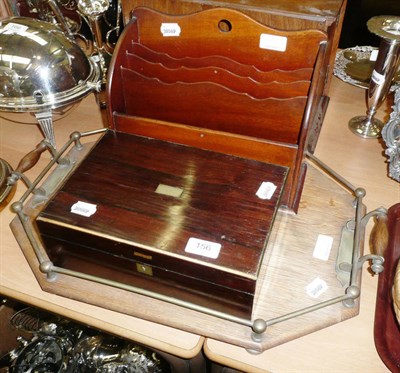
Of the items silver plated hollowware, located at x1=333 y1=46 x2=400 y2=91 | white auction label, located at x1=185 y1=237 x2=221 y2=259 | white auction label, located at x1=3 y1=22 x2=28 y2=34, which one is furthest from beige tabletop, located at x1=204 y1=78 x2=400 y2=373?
white auction label, located at x1=3 y1=22 x2=28 y2=34

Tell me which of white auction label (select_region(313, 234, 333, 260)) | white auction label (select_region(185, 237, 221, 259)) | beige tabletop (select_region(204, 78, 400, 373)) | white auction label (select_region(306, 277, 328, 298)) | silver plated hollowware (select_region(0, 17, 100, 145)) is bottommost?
beige tabletop (select_region(204, 78, 400, 373))

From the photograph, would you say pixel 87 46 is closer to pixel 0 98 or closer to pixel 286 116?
pixel 0 98

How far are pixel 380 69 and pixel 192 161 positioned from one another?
51 cm

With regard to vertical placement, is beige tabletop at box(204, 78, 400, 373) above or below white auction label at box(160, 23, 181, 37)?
below

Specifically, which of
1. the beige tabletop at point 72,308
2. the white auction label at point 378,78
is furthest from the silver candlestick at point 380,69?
the beige tabletop at point 72,308

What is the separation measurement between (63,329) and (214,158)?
26.7 inches

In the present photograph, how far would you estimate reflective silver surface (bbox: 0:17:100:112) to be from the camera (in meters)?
0.83

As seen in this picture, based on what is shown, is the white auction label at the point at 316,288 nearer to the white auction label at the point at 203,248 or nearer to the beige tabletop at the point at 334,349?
the beige tabletop at the point at 334,349

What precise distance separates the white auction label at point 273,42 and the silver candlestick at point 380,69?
9.2 inches

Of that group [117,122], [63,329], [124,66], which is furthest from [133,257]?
[63,329]

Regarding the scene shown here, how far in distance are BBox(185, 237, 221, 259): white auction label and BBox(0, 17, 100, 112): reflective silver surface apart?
1.43ft

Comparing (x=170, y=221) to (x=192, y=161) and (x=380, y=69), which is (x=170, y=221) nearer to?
(x=192, y=161)

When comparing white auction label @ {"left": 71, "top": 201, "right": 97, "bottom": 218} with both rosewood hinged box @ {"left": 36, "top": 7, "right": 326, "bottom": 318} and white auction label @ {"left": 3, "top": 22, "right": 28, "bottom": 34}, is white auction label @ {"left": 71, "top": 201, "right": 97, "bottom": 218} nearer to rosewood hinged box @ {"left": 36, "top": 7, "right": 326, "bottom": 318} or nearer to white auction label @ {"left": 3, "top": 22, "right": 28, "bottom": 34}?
rosewood hinged box @ {"left": 36, "top": 7, "right": 326, "bottom": 318}

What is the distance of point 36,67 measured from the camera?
2.75 ft
